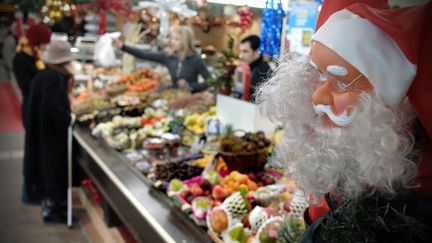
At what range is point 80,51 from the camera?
6.98 m

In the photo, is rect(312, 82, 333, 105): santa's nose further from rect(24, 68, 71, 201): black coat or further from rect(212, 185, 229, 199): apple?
rect(24, 68, 71, 201): black coat

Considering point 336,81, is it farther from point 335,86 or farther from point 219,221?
point 219,221

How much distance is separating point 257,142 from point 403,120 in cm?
171

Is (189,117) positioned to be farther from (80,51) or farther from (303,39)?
(80,51)

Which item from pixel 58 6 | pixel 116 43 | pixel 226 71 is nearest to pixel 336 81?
pixel 226 71

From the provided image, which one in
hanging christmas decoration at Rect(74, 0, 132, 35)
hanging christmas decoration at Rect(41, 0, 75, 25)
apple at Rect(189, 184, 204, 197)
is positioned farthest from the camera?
hanging christmas decoration at Rect(74, 0, 132, 35)

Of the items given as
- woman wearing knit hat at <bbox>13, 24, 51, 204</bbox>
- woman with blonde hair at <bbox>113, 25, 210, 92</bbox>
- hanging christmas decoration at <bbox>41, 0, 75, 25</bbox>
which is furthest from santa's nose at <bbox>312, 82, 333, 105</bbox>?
hanging christmas decoration at <bbox>41, 0, 75, 25</bbox>

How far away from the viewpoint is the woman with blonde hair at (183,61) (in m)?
4.72

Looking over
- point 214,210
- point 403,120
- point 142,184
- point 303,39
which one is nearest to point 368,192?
point 403,120

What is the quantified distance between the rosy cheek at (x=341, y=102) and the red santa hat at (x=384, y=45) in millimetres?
84

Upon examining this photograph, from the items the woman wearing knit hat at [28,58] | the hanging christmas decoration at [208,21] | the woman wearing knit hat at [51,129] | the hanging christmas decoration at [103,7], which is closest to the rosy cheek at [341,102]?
the woman wearing knit hat at [51,129]

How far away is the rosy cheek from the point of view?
92 centimetres

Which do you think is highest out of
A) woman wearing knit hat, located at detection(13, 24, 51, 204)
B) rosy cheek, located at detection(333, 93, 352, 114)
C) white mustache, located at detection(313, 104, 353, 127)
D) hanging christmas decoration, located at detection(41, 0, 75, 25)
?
hanging christmas decoration, located at detection(41, 0, 75, 25)

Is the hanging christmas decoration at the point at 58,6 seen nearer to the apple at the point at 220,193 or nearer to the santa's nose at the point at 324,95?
the apple at the point at 220,193
